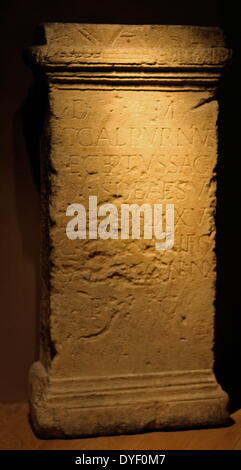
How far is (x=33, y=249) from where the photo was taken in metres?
4.35

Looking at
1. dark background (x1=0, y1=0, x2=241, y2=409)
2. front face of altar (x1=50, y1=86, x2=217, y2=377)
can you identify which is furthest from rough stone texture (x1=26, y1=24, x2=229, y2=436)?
dark background (x1=0, y1=0, x2=241, y2=409)

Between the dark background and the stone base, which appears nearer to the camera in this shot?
the stone base

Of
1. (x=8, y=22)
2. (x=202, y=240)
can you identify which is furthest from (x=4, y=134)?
(x=202, y=240)

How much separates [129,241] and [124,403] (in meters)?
0.88

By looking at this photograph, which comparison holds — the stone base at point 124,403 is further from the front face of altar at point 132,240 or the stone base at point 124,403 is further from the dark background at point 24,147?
the dark background at point 24,147

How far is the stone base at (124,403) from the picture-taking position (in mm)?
3756

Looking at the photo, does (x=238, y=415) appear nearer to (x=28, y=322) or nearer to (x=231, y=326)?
(x=231, y=326)

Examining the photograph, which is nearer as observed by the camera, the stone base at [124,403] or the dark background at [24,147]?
the stone base at [124,403]

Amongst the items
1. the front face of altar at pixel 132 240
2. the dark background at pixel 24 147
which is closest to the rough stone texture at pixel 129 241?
the front face of altar at pixel 132 240

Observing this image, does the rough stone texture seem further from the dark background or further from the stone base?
the dark background

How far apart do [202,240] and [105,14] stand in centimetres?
154

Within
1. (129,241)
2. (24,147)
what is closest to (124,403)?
(129,241)

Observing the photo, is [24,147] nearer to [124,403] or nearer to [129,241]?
[129,241]

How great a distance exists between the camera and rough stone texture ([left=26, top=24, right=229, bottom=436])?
3.70 meters
